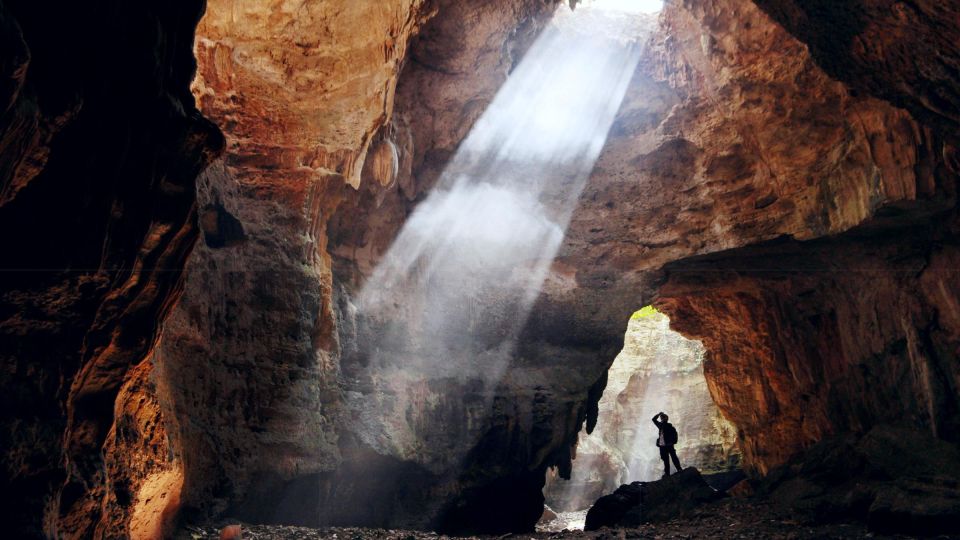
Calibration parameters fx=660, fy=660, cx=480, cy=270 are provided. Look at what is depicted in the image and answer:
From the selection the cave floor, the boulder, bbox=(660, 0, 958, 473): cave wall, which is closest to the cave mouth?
bbox=(660, 0, 958, 473): cave wall

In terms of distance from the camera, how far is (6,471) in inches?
147

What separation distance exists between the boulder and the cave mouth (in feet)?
36.5

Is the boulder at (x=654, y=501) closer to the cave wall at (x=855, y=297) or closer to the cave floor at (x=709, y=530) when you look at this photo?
the cave floor at (x=709, y=530)

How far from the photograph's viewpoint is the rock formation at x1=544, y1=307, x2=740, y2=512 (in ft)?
84.1

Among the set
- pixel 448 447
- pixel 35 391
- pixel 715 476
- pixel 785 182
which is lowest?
pixel 715 476

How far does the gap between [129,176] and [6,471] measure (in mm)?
1938

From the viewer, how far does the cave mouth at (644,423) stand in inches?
987

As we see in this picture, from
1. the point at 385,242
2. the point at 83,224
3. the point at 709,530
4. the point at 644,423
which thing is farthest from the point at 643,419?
the point at 83,224

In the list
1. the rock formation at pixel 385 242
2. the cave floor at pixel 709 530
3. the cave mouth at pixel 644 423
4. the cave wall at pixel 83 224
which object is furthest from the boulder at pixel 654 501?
the cave mouth at pixel 644 423

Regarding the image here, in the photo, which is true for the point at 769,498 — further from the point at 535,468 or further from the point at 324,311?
the point at 324,311

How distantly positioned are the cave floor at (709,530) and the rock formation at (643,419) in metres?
14.0

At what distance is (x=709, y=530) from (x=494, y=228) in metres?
8.59

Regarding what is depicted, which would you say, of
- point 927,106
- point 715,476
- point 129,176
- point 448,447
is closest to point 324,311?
point 448,447

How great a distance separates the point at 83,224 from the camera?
4.21 meters
